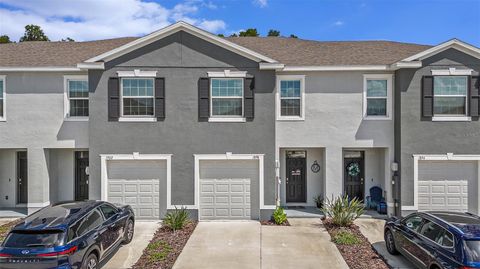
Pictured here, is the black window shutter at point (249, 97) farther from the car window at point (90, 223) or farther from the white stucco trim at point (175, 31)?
the car window at point (90, 223)

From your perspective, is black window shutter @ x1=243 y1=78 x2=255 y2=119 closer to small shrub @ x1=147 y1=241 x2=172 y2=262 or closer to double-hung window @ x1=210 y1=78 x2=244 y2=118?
double-hung window @ x1=210 y1=78 x2=244 y2=118

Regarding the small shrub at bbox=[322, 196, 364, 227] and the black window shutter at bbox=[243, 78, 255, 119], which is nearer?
Answer: the small shrub at bbox=[322, 196, 364, 227]

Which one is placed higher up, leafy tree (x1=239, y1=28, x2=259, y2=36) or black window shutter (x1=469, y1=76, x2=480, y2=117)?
leafy tree (x1=239, y1=28, x2=259, y2=36)

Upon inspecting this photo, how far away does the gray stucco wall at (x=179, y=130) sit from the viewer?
11.7m

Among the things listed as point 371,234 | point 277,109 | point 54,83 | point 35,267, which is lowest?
point 371,234

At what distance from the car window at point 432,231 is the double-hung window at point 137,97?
9.47m

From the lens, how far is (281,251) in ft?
28.8

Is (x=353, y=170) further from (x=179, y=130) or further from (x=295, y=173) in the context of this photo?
(x=179, y=130)

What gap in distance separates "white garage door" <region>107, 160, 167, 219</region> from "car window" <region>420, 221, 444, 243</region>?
861cm

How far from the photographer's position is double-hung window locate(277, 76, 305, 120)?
12344mm

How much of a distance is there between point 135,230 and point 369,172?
9715 mm

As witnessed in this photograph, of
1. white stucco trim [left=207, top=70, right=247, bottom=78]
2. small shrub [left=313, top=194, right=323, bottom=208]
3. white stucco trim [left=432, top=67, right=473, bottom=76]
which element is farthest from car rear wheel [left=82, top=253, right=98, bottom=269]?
white stucco trim [left=432, top=67, right=473, bottom=76]

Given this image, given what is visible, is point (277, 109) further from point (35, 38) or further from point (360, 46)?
point (35, 38)

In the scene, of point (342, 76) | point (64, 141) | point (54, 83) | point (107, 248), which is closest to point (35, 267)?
point (107, 248)
